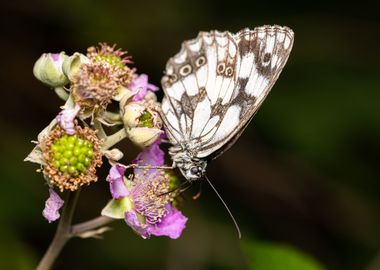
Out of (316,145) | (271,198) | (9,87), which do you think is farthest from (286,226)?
(9,87)

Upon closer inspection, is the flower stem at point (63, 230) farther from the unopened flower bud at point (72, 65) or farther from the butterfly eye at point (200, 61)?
the butterfly eye at point (200, 61)

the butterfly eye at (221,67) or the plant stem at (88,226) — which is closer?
the plant stem at (88,226)

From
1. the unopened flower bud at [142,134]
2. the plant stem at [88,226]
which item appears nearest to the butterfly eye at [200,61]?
the unopened flower bud at [142,134]

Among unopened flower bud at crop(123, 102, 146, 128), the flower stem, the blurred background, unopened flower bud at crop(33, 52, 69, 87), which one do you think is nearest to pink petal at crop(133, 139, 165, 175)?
unopened flower bud at crop(123, 102, 146, 128)

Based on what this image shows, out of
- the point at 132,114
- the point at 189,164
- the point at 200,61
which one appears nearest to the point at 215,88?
the point at 200,61

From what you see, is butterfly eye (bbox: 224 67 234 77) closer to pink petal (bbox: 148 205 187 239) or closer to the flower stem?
pink petal (bbox: 148 205 187 239)

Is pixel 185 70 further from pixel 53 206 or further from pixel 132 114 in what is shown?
pixel 53 206
